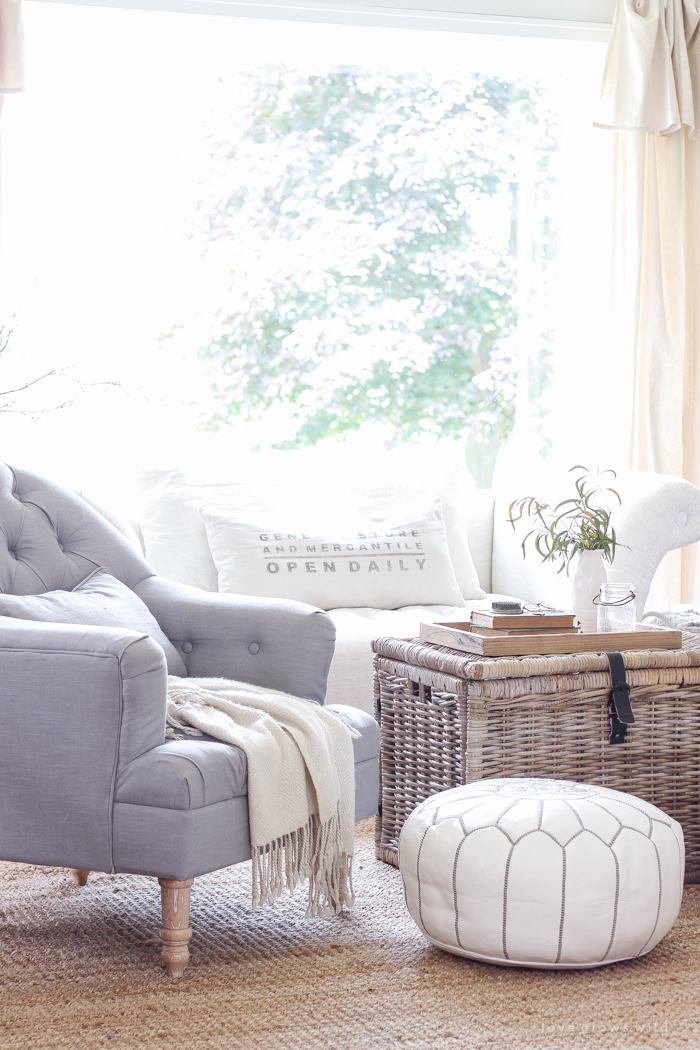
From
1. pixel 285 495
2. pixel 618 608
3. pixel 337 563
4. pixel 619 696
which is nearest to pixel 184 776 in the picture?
pixel 619 696

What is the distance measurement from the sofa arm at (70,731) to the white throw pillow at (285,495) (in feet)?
4.46

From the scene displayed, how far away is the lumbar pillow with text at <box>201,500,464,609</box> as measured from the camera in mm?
3027

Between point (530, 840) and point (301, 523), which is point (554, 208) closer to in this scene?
point (301, 523)

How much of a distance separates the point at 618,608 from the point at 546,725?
330 mm

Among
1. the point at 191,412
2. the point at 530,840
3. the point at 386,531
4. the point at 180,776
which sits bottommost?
the point at 530,840

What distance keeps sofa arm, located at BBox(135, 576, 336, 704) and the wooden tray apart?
0.23m

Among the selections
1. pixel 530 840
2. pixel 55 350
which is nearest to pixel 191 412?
pixel 55 350

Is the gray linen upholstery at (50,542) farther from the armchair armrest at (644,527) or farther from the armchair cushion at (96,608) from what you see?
the armchair armrest at (644,527)

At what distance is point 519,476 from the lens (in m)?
4.00

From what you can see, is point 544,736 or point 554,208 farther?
point 554,208

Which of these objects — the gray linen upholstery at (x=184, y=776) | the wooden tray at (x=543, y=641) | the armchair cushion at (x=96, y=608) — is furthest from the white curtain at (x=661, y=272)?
the gray linen upholstery at (x=184, y=776)

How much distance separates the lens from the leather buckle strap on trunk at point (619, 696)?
6.83ft

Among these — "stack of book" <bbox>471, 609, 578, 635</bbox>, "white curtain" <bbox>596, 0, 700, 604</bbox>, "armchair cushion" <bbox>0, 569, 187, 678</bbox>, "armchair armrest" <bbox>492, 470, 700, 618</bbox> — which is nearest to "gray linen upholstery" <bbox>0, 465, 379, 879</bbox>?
"armchair cushion" <bbox>0, 569, 187, 678</bbox>

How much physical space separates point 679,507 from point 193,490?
1401mm
